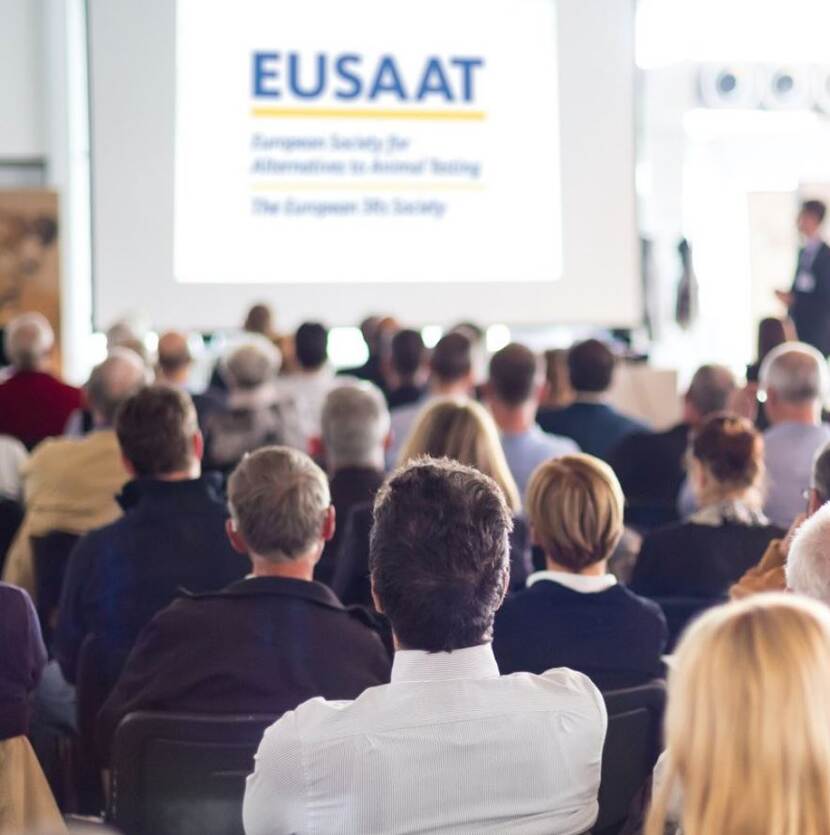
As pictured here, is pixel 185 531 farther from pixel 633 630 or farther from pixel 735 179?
pixel 735 179

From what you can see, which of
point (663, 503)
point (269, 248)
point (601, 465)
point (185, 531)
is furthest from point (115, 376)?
point (269, 248)

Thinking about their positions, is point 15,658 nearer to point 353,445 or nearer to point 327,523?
point 327,523

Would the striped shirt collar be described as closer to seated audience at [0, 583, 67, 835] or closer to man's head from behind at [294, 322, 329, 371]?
seated audience at [0, 583, 67, 835]

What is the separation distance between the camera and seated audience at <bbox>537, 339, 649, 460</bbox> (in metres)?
5.64

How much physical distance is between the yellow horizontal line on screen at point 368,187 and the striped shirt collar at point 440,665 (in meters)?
7.63

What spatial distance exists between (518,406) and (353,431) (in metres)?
0.98

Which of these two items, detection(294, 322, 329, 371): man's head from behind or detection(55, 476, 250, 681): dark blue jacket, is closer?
detection(55, 476, 250, 681): dark blue jacket

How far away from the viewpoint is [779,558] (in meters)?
2.95

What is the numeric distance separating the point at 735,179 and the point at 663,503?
8096 mm

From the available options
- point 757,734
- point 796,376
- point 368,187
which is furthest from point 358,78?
point 757,734

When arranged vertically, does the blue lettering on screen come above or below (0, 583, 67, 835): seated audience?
above

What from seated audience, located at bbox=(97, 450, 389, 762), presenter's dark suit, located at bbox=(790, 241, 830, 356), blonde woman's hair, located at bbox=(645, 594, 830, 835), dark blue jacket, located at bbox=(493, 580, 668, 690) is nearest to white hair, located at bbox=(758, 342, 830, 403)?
dark blue jacket, located at bbox=(493, 580, 668, 690)

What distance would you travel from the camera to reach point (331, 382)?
6.40m

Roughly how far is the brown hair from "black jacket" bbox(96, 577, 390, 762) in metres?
1.44
